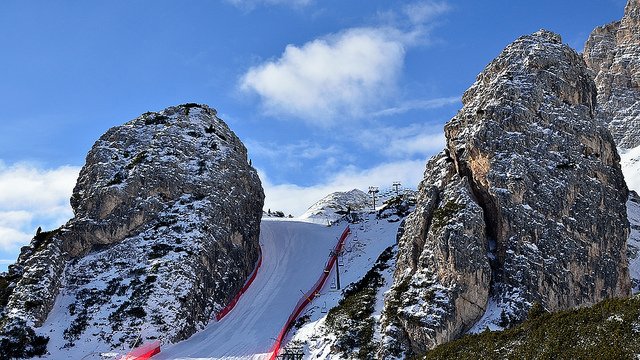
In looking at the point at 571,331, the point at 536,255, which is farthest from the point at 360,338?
the point at 571,331

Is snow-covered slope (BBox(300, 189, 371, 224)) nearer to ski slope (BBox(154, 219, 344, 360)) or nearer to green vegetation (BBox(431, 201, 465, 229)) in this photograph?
ski slope (BBox(154, 219, 344, 360))

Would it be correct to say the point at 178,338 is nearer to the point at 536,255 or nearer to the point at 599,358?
the point at 536,255

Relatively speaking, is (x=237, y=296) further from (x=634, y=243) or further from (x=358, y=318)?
(x=634, y=243)

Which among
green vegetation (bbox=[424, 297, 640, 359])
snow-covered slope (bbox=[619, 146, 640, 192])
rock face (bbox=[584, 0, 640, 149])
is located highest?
rock face (bbox=[584, 0, 640, 149])

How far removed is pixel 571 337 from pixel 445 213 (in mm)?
20073

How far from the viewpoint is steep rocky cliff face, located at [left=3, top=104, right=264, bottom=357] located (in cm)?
5975

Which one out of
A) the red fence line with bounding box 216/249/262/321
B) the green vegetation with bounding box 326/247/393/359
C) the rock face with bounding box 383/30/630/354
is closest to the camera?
the rock face with bounding box 383/30/630/354

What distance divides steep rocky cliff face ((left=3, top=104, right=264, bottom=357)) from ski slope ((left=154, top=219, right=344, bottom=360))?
215cm

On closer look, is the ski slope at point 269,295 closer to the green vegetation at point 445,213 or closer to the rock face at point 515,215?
the rock face at point 515,215

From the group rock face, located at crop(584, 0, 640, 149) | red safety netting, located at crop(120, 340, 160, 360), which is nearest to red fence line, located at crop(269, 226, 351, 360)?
red safety netting, located at crop(120, 340, 160, 360)

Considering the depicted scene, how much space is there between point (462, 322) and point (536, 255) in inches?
333

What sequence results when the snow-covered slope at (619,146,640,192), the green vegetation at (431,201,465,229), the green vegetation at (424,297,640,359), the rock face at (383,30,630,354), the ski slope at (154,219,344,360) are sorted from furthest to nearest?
the snow-covered slope at (619,146,640,192) < the ski slope at (154,219,344,360) < the green vegetation at (431,201,465,229) < the rock face at (383,30,630,354) < the green vegetation at (424,297,640,359)

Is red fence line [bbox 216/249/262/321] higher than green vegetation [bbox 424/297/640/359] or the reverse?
higher

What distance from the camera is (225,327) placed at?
206ft
